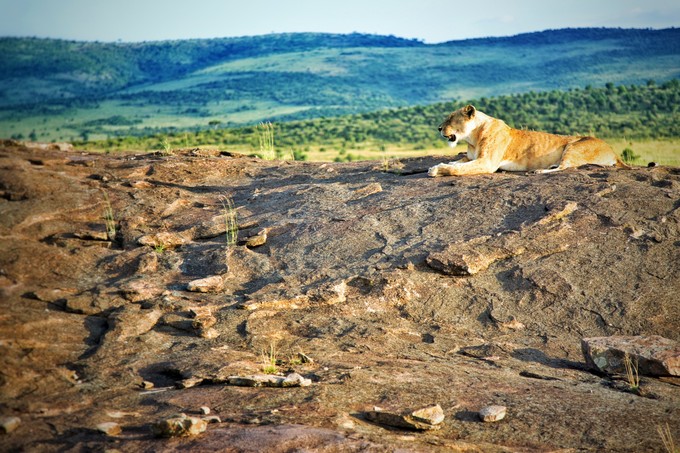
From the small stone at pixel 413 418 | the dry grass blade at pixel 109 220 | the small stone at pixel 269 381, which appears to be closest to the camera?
the small stone at pixel 413 418

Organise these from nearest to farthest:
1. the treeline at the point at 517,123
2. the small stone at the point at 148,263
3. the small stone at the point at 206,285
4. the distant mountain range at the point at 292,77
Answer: the small stone at the point at 206,285 → the small stone at the point at 148,263 → the treeline at the point at 517,123 → the distant mountain range at the point at 292,77

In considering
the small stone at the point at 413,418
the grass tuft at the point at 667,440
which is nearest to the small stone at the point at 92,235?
the small stone at the point at 413,418

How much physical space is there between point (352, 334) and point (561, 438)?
2429 mm

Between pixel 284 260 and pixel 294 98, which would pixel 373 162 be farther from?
pixel 294 98

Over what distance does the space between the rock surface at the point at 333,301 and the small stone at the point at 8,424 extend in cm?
4

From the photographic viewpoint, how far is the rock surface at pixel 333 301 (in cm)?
513

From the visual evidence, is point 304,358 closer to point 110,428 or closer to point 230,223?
point 110,428

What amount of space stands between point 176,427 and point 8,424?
1006mm

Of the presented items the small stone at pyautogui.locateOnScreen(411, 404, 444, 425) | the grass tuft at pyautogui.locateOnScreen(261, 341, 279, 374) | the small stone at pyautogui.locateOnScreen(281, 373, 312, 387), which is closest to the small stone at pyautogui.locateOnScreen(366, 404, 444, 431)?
the small stone at pyautogui.locateOnScreen(411, 404, 444, 425)

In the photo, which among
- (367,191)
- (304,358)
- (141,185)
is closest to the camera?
(304,358)

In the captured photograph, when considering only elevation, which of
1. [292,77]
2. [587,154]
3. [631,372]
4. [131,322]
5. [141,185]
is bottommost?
[631,372]

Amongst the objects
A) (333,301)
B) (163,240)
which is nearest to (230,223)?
(163,240)

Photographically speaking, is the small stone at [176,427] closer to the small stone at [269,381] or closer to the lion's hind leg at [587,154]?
the small stone at [269,381]

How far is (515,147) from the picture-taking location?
1126 cm
